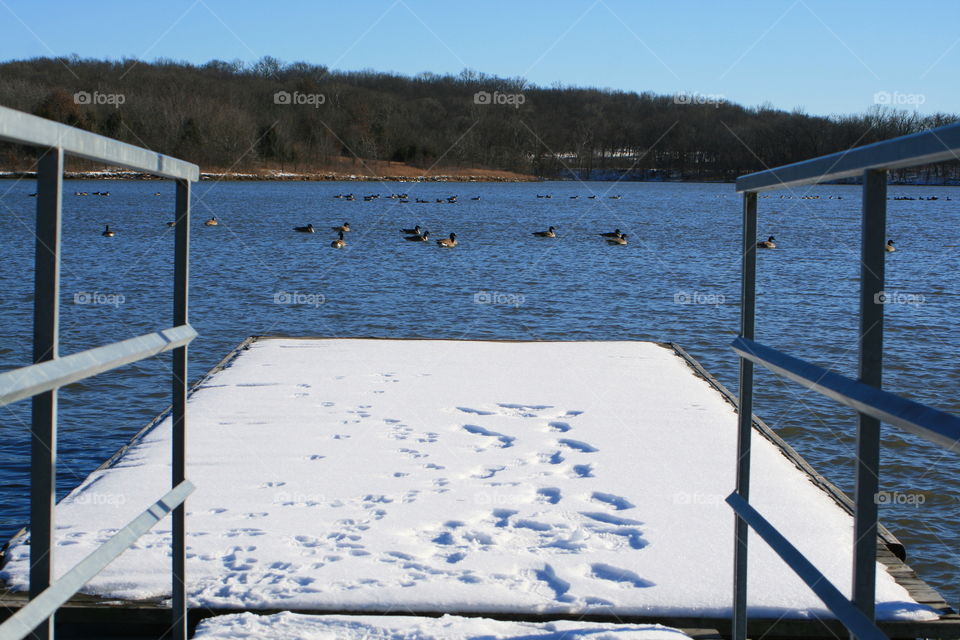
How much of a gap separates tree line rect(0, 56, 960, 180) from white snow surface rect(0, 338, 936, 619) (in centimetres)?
8614

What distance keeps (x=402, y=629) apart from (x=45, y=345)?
1904 mm

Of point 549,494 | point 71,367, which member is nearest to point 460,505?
point 549,494

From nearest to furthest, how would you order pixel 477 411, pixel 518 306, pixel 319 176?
pixel 477 411 < pixel 518 306 < pixel 319 176

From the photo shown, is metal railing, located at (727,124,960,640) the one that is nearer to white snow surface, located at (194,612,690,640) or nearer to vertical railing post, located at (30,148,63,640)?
white snow surface, located at (194,612,690,640)

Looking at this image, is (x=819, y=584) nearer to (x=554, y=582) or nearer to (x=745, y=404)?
(x=745, y=404)

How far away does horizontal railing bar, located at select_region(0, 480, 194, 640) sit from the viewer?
168 cm

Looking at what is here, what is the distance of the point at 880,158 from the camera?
1.77 m

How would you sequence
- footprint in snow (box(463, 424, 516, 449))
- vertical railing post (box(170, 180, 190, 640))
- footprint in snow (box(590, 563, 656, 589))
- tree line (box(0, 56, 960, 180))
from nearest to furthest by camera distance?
vertical railing post (box(170, 180, 190, 640)) → footprint in snow (box(590, 563, 656, 589)) → footprint in snow (box(463, 424, 516, 449)) → tree line (box(0, 56, 960, 180))

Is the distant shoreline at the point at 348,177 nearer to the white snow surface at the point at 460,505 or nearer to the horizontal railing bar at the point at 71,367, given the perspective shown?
the white snow surface at the point at 460,505

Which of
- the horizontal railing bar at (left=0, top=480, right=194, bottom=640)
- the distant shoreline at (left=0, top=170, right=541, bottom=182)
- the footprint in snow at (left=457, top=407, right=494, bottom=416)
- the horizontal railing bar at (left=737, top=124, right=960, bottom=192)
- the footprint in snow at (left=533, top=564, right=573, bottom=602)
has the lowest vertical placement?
the footprint in snow at (left=533, top=564, right=573, bottom=602)

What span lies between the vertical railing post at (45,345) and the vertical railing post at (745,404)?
1.87 metres

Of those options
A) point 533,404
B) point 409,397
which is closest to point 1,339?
point 409,397

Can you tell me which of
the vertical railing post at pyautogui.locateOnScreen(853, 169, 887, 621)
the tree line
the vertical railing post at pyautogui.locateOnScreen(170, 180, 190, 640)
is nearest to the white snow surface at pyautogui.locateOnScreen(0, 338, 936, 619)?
the vertical railing post at pyautogui.locateOnScreen(170, 180, 190, 640)

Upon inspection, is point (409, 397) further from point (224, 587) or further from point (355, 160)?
point (355, 160)
